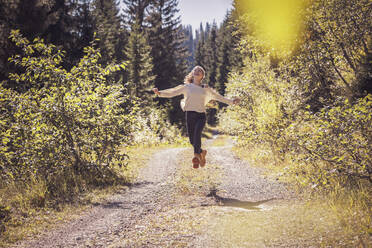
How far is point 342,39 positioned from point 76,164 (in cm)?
852

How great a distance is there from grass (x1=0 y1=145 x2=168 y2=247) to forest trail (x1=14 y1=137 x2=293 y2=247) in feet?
0.94

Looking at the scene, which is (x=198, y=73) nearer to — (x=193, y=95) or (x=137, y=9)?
(x=193, y=95)

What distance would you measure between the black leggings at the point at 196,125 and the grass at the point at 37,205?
2502mm

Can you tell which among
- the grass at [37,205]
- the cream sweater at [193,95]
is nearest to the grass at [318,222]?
the cream sweater at [193,95]

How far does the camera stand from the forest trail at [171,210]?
4070mm

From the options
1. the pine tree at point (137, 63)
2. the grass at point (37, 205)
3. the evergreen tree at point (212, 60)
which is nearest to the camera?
the grass at point (37, 205)

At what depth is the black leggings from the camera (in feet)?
22.9

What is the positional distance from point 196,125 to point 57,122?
3.73 m

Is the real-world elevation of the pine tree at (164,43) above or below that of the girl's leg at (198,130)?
above

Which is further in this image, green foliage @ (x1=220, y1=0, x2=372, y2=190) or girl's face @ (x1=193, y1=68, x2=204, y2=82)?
girl's face @ (x1=193, y1=68, x2=204, y2=82)

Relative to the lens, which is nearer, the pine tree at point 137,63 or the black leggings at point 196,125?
the black leggings at point 196,125

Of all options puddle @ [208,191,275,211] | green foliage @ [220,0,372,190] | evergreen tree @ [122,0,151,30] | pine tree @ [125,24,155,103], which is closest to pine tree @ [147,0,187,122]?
evergreen tree @ [122,0,151,30]

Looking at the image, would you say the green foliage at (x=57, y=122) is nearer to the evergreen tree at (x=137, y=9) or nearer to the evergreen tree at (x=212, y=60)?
the evergreen tree at (x=137, y=9)

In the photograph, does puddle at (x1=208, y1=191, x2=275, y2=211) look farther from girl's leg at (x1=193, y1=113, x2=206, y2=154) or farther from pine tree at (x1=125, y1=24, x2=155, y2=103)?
pine tree at (x1=125, y1=24, x2=155, y2=103)
